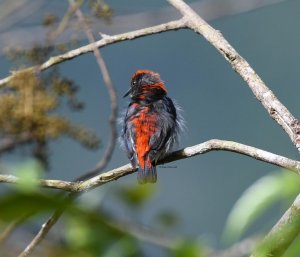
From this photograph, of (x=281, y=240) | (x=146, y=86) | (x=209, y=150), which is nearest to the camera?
(x=281, y=240)

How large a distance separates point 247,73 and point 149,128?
1.54m

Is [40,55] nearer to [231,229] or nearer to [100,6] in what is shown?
[100,6]

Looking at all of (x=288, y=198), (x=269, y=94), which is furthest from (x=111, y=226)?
(x=269, y=94)

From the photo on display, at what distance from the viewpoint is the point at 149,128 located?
4.60 m

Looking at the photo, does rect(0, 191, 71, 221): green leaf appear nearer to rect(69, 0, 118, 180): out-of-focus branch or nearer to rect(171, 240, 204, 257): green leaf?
rect(171, 240, 204, 257): green leaf

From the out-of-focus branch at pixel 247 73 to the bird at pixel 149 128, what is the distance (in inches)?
36.7

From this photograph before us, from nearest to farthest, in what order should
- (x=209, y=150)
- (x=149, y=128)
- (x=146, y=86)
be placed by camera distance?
(x=209, y=150) < (x=149, y=128) < (x=146, y=86)

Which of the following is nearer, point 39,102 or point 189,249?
point 189,249

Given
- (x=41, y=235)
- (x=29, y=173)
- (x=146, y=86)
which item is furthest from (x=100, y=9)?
(x=29, y=173)

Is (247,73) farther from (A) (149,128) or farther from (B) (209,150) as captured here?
(A) (149,128)

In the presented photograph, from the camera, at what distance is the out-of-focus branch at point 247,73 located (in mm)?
2742

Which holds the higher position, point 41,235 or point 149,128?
point 149,128

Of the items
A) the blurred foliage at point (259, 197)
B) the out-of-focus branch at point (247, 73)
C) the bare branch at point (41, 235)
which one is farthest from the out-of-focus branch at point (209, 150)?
the blurred foliage at point (259, 197)

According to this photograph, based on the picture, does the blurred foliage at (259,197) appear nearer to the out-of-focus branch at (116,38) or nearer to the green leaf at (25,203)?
the green leaf at (25,203)
